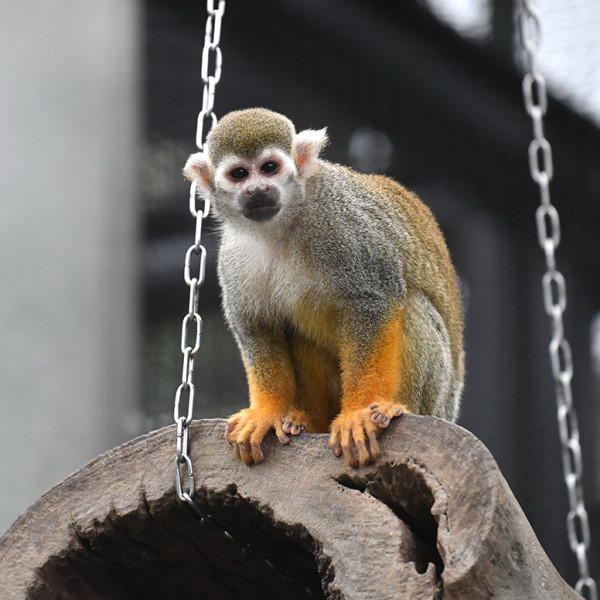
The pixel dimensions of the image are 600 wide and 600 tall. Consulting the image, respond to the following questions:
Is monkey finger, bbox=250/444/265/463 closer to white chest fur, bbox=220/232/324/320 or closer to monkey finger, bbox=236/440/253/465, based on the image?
monkey finger, bbox=236/440/253/465

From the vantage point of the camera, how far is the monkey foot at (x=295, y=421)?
7.50 feet

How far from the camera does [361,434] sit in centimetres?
209

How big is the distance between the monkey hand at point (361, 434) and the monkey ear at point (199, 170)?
95 cm

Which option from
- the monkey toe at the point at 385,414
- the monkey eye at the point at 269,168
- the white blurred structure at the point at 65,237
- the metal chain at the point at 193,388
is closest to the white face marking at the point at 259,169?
the monkey eye at the point at 269,168

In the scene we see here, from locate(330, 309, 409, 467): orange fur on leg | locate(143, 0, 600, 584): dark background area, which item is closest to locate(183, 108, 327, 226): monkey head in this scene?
locate(330, 309, 409, 467): orange fur on leg

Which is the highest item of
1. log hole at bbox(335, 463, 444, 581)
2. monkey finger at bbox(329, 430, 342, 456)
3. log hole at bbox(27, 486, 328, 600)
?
monkey finger at bbox(329, 430, 342, 456)

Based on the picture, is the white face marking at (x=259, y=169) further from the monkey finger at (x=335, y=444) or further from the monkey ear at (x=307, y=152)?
the monkey finger at (x=335, y=444)

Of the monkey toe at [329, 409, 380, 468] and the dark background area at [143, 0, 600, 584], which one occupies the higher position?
the dark background area at [143, 0, 600, 584]

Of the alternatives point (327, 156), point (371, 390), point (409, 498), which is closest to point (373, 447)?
point (409, 498)

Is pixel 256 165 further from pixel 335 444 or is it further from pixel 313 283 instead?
pixel 335 444

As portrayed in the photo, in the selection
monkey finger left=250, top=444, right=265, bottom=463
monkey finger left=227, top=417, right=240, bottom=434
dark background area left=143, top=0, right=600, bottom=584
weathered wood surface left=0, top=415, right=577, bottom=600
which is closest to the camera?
weathered wood surface left=0, top=415, right=577, bottom=600

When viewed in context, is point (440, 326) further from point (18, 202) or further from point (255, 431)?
point (18, 202)

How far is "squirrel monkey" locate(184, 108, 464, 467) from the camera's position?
260 cm

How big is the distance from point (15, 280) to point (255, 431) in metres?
2.59
